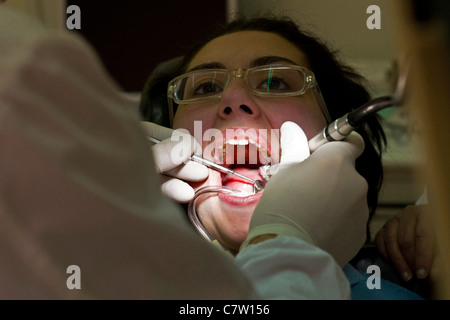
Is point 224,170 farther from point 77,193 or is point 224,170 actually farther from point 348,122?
point 77,193

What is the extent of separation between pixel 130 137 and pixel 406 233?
3.69ft

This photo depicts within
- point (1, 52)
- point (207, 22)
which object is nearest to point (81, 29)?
point (207, 22)

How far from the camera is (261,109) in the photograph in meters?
1.36

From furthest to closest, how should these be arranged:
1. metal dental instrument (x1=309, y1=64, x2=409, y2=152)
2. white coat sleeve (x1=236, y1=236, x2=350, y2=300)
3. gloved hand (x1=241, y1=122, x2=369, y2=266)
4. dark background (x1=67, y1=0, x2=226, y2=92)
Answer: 1. dark background (x1=67, y1=0, x2=226, y2=92)
2. metal dental instrument (x1=309, y1=64, x2=409, y2=152)
3. gloved hand (x1=241, y1=122, x2=369, y2=266)
4. white coat sleeve (x1=236, y1=236, x2=350, y2=300)

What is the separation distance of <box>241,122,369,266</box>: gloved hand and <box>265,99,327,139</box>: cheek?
289 millimetres

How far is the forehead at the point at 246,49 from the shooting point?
1.46 meters

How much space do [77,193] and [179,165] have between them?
82cm

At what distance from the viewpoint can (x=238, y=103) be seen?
135 cm

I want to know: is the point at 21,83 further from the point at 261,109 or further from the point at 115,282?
the point at 261,109

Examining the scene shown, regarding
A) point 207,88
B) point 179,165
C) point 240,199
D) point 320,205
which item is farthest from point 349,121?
point 207,88

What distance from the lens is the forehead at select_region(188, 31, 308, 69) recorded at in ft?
4.78

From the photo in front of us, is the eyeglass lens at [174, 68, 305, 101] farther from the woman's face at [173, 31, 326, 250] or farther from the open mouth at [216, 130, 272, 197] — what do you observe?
the open mouth at [216, 130, 272, 197]

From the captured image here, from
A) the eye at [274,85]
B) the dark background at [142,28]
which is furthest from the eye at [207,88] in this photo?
the dark background at [142,28]

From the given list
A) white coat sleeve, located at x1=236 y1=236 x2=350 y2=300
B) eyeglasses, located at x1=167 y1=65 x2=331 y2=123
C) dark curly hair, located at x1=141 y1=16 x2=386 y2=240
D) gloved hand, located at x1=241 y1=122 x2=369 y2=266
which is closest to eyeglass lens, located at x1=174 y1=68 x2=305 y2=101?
eyeglasses, located at x1=167 y1=65 x2=331 y2=123
